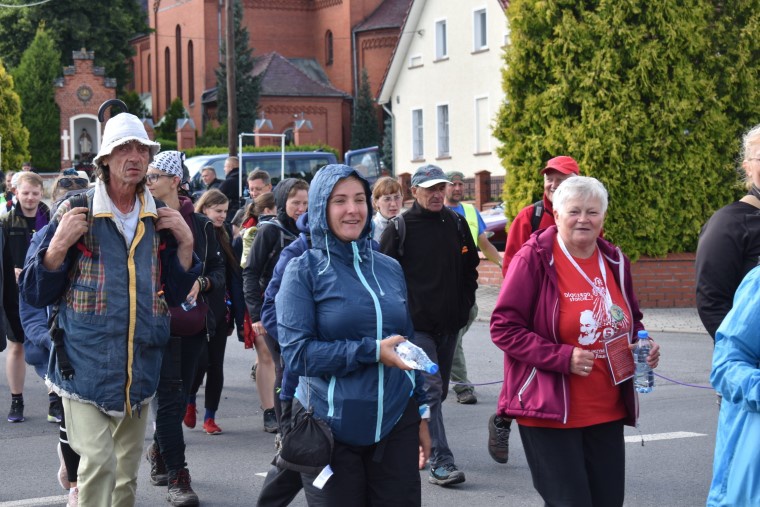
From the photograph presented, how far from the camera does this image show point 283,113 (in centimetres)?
6009

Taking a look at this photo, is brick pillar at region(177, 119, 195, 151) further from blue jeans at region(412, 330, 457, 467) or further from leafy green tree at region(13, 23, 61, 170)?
A: blue jeans at region(412, 330, 457, 467)

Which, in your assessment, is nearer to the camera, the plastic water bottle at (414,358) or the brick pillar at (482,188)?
the plastic water bottle at (414,358)

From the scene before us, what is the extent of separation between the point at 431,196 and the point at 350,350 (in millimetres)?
3284

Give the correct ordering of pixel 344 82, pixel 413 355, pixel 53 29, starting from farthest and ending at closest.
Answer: pixel 344 82
pixel 53 29
pixel 413 355

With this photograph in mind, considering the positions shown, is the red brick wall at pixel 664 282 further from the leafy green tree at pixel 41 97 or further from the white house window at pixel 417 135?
the leafy green tree at pixel 41 97

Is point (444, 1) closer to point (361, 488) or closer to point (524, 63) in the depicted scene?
point (524, 63)

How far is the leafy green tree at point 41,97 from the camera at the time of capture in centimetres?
5447

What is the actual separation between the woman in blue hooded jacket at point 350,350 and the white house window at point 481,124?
122 ft

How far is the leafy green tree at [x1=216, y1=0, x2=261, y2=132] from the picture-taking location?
57250 millimetres

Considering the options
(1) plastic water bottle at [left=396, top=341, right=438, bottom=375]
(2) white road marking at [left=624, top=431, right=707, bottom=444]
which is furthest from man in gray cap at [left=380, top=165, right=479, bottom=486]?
(1) plastic water bottle at [left=396, top=341, right=438, bottom=375]

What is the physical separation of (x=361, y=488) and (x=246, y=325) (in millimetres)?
5138

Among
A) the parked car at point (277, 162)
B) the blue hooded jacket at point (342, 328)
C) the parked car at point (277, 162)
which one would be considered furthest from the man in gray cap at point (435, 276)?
the parked car at point (277, 162)

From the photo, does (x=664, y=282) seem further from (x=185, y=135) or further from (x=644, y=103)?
(x=185, y=135)

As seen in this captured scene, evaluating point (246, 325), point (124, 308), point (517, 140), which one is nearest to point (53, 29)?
point (517, 140)
